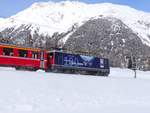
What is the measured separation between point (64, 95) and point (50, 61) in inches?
795

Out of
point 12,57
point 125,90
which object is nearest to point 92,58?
point 12,57

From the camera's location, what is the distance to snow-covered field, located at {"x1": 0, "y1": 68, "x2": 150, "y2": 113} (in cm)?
1862

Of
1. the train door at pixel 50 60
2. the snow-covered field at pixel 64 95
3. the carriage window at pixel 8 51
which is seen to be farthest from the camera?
the train door at pixel 50 60

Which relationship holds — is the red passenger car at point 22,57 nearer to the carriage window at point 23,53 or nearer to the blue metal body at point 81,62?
the carriage window at point 23,53

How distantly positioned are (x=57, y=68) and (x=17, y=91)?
2180 cm

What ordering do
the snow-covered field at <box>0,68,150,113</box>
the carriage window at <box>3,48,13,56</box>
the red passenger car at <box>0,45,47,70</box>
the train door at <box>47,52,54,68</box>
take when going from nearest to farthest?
the snow-covered field at <box>0,68,150,113</box>, the red passenger car at <box>0,45,47,70</box>, the carriage window at <box>3,48,13,56</box>, the train door at <box>47,52,54,68</box>

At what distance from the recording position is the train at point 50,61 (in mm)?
37562

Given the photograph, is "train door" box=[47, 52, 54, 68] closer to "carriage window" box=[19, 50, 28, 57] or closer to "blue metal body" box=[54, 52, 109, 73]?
"blue metal body" box=[54, 52, 109, 73]

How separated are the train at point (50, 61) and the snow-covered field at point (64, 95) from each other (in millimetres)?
12637

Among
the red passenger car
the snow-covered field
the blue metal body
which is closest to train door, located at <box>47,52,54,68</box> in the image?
the blue metal body

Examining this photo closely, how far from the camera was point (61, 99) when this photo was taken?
20828 mm

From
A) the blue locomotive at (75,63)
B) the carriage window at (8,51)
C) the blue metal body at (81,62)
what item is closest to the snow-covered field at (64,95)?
the carriage window at (8,51)

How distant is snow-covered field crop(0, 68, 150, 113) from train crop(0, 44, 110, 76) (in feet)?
41.5

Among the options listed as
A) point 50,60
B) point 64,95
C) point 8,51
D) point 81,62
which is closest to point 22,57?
point 8,51
